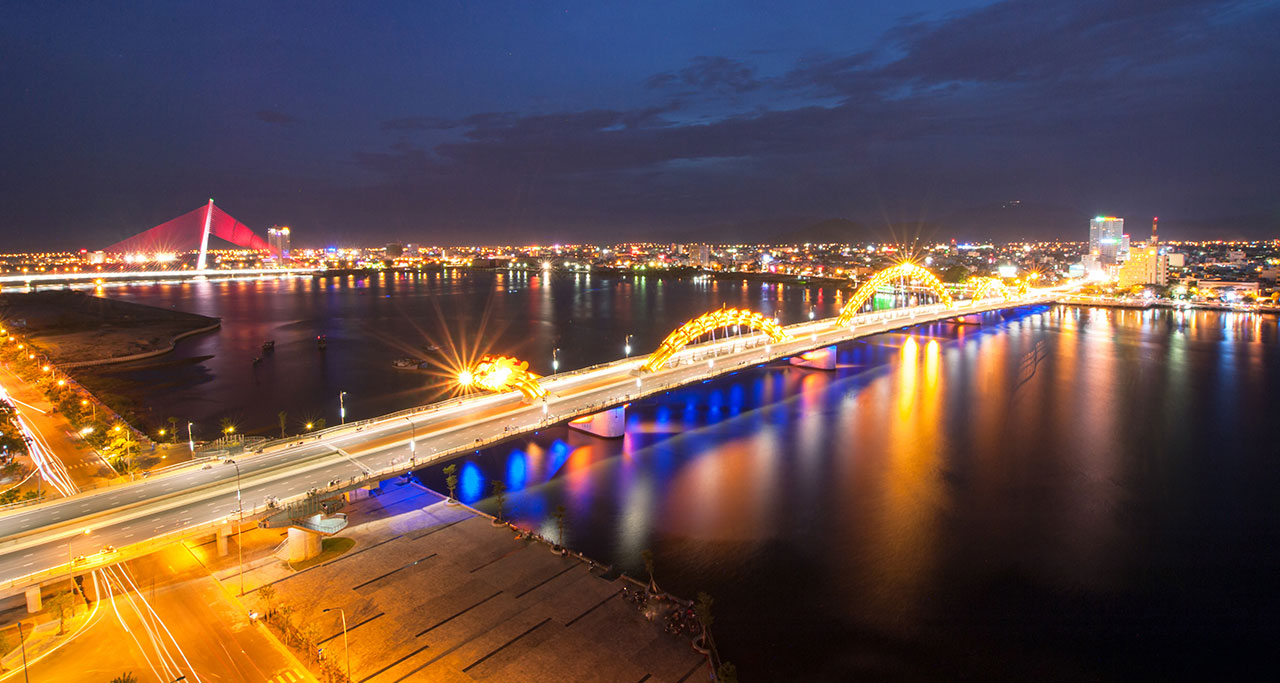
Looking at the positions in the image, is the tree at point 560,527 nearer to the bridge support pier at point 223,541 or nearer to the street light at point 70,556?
the bridge support pier at point 223,541

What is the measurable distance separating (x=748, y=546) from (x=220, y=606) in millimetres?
10304

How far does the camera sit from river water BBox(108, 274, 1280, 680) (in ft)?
38.8

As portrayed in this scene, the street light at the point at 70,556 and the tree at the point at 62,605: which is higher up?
the street light at the point at 70,556

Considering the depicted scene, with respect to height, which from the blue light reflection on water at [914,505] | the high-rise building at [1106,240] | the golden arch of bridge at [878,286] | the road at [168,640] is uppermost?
the high-rise building at [1106,240]

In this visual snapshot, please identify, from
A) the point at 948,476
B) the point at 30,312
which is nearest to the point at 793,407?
the point at 948,476

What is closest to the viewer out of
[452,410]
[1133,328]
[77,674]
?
[77,674]

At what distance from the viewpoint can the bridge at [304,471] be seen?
35.0 ft

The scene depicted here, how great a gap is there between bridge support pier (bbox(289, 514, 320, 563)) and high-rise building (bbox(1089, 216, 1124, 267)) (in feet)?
378

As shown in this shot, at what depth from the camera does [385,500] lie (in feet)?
51.0

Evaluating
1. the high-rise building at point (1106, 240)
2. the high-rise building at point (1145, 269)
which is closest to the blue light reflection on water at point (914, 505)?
the high-rise building at point (1145, 269)

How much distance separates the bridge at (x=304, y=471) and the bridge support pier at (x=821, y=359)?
331 inches

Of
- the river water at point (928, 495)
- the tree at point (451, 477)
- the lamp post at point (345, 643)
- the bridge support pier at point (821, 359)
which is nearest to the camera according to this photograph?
the lamp post at point (345, 643)

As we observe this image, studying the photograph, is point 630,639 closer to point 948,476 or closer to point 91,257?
point 948,476

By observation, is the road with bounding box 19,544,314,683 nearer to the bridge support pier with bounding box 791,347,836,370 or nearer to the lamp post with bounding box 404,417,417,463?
the lamp post with bounding box 404,417,417,463
